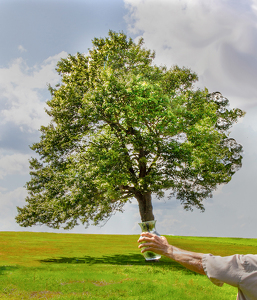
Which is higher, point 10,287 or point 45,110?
point 45,110

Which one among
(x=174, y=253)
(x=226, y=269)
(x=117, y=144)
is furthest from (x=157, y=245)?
(x=117, y=144)

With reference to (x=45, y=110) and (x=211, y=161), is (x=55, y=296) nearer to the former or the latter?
(x=211, y=161)

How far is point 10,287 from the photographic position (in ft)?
42.4

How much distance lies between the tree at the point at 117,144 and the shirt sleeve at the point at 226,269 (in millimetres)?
16495

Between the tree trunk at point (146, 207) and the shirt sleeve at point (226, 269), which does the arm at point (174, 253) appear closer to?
the shirt sleeve at point (226, 269)

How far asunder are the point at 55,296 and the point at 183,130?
14.3 meters

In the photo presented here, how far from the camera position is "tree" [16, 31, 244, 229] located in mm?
20406

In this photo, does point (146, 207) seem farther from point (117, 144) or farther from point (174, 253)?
point (174, 253)

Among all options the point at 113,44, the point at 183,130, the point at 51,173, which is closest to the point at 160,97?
the point at 183,130

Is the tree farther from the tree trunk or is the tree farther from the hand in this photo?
the hand

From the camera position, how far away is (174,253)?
11.2ft

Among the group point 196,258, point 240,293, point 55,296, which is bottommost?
point 55,296

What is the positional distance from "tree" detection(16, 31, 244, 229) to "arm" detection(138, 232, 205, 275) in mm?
15771

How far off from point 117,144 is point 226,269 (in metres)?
17.5
